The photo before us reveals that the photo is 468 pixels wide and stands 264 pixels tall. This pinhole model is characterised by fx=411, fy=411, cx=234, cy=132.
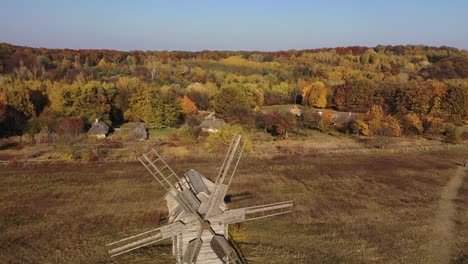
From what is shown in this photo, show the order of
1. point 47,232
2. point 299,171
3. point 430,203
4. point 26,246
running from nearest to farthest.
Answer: point 26,246 < point 47,232 < point 430,203 < point 299,171

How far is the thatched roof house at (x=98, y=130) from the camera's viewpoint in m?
56.2

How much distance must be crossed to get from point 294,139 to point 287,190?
2295 cm

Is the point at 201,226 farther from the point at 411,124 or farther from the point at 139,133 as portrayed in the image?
the point at 411,124

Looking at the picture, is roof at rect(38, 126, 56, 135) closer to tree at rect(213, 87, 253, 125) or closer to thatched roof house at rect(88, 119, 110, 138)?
thatched roof house at rect(88, 119, 110, 138)

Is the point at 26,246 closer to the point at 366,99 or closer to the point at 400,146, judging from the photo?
the point at 400,146

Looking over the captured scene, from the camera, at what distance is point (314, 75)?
123 m

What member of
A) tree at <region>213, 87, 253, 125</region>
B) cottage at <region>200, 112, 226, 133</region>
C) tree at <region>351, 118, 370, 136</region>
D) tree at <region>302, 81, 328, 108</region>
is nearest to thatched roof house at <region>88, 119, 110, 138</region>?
cottage at <region>200, 112, 226, 133</region>

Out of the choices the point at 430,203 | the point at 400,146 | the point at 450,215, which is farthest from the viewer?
the point at 400,146

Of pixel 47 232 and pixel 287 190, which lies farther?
pixel 287 190

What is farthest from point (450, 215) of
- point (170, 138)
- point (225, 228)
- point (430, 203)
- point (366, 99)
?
point (366, 99)

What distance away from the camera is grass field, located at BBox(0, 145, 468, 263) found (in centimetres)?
2355

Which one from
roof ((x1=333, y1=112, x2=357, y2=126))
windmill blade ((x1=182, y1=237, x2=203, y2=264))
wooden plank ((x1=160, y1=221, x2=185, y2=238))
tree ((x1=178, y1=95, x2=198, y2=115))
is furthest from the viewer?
tree ((x1=178, y1=95, x2=198, y2=115))

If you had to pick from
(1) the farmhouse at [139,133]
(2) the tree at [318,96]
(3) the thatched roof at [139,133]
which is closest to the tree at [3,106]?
(1) the farmhouse at [139,133]

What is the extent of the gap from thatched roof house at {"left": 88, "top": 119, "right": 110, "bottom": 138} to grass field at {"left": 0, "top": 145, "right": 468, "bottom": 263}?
44.1ft
